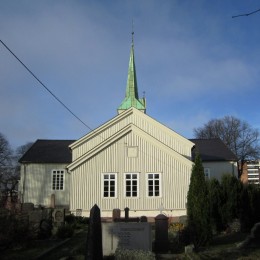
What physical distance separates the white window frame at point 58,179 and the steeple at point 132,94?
875 cm

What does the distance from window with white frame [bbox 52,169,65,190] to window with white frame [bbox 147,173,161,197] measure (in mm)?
11544

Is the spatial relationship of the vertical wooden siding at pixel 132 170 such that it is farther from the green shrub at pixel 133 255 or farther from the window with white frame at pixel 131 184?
the green shrub at pixel 133 255

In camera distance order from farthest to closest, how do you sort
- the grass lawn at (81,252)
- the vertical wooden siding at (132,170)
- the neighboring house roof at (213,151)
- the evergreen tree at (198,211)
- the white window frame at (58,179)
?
the neighboring house roof at (213,151), the white window frame at (58,179), the vertical wooden siding at (132,170), the evergreen tree at (198,211), the grass lawn at (81,252)

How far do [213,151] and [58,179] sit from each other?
627 inches

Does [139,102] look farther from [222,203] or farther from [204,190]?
[204,190]

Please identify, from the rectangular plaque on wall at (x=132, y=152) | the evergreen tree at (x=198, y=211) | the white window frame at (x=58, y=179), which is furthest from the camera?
the white window frame at (x=58, y=179)

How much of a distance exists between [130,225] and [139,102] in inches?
1200

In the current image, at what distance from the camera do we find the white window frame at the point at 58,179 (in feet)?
122

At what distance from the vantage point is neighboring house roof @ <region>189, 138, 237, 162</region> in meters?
39.7

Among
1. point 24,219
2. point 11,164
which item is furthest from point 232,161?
point 11,164

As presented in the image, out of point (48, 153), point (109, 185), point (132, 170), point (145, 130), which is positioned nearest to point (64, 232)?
point (109, 185)

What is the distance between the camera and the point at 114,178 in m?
28.8

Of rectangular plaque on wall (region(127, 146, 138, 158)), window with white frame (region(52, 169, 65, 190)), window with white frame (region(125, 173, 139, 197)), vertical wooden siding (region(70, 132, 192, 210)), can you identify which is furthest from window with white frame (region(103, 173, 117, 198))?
window with white frame (region(52, 169, 65, 190))

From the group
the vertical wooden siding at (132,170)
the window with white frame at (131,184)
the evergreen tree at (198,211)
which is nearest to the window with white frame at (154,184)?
the vertical wooden siding at (132,170)
